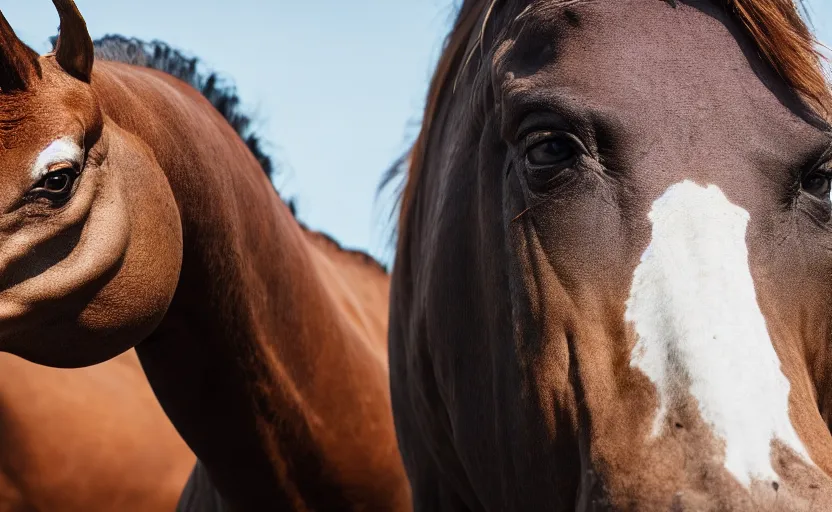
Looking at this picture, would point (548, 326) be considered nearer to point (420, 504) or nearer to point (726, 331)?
point (726, 331)

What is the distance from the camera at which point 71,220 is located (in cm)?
230

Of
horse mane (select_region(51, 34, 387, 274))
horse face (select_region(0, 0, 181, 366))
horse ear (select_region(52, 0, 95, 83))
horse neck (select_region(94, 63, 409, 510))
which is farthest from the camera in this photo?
horse mane (select_region(51, 34, 387, 274))

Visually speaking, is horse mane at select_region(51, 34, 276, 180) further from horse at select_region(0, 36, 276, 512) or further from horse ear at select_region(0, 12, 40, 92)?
Result: horse ear at select_region(0, 12, 40, 92)

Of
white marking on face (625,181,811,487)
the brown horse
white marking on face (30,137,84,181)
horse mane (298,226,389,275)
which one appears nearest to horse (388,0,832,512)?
white marking on face (625,181,811,487)

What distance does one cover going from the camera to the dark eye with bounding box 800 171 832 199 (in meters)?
1.82

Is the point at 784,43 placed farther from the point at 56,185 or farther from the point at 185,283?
the point at 185,283

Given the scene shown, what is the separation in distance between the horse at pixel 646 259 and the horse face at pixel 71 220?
0.84 metres

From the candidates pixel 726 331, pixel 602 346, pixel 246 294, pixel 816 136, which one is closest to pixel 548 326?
pixel 602 346

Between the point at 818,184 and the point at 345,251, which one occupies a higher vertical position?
the point at 818,184

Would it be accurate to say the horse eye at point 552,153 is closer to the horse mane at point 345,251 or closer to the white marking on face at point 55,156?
the white marking on face at point 55,156

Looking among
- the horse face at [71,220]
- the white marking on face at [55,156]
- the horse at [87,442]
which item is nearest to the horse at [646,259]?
the horse face at [71,220]

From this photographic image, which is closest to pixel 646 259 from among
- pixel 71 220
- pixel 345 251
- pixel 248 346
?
pixel 71 220

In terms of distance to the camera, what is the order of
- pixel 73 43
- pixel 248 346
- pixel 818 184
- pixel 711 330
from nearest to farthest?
pixel 711 330, pixel 818 184, pixel 73 43, pixel 248 346

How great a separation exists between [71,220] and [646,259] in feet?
4.62
